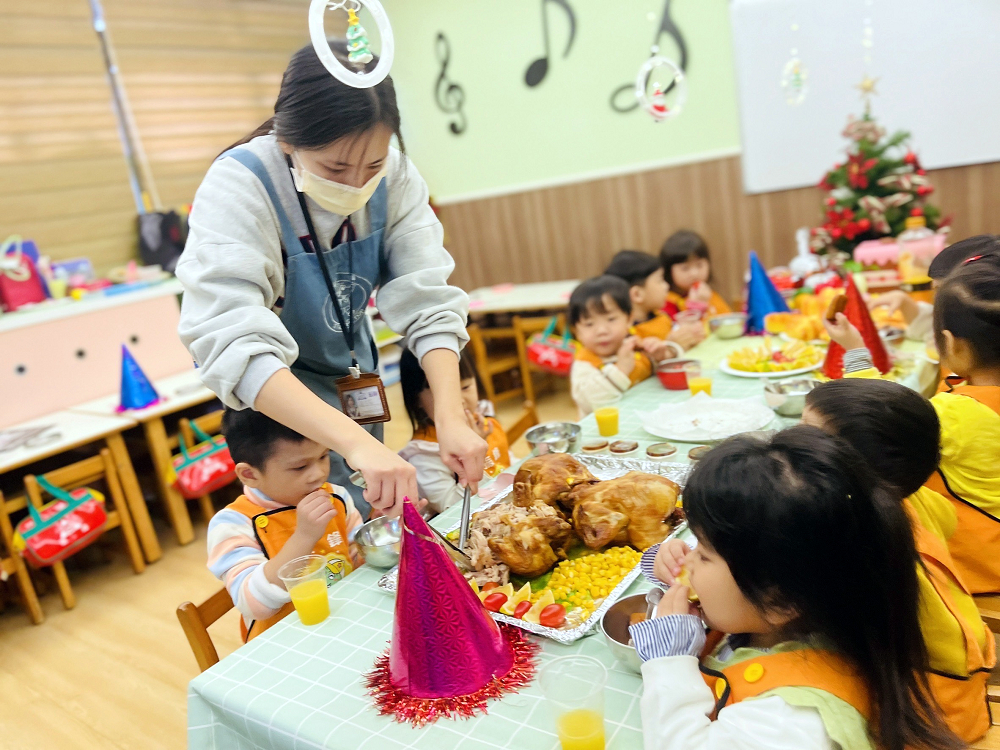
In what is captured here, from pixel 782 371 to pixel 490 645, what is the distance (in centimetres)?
162

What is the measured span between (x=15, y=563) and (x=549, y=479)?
2983 millimetres

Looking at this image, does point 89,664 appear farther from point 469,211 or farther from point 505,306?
point 469,211

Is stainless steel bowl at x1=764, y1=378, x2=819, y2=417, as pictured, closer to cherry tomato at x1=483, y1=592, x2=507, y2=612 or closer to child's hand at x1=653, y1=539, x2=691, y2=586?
child's hand at x1=653, y1=539, x2=691, y2=586

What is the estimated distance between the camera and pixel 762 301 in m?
3.01

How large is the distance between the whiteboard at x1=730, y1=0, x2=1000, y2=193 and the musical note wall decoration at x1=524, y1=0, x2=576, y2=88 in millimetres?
1242

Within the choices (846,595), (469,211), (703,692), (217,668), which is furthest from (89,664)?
(469,211)

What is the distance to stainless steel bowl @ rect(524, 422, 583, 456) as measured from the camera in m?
1.92

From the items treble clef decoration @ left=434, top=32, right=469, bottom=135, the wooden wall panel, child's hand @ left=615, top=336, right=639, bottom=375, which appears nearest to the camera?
child's hand @ left=615, top=336, right=639, bottom=375

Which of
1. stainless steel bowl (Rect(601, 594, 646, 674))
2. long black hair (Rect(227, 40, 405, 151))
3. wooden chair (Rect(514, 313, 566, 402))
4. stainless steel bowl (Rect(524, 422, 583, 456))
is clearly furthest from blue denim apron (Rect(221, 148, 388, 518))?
wooden chair (Rect(514, 313, 566, 402))

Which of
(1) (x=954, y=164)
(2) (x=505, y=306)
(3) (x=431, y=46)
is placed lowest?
(2) (x=505, y=306)

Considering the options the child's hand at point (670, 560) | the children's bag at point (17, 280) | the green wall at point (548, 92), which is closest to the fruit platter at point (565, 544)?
the child's hand at point (670, 560)

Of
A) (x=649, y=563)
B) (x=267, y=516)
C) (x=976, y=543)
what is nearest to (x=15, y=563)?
(x=267, y=516)

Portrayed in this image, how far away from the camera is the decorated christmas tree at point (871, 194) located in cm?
351

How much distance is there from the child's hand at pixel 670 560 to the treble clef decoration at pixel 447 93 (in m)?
5.66
